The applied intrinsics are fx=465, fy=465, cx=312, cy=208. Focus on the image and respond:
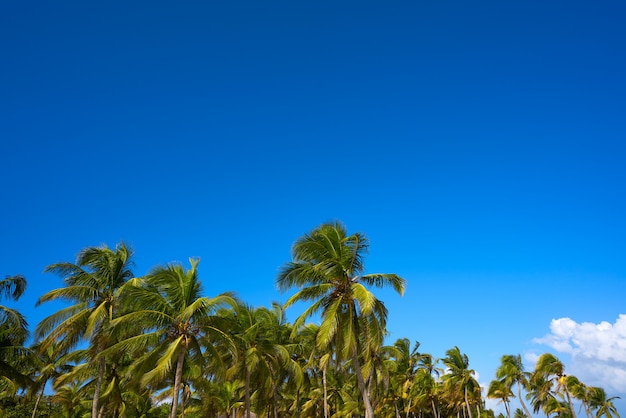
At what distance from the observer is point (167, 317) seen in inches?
810

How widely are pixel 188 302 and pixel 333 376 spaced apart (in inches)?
1260

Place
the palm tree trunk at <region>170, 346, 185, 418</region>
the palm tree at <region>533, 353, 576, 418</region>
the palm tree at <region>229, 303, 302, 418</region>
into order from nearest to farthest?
1. the palm tree trunk at <region>170, 346, 185, 418</region>
2. the palm tree at <region>229, 303, 302, 418</region>
3. the palm tree at <region>533, 353, 576, 418</region>

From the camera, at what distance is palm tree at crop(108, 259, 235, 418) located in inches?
787

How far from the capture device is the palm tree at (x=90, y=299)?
78.4 ft

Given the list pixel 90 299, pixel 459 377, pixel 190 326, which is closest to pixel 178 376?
pixel 190 326

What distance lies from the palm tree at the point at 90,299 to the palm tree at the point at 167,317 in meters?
3.33

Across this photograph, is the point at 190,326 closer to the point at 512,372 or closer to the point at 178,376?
the point at 178,376

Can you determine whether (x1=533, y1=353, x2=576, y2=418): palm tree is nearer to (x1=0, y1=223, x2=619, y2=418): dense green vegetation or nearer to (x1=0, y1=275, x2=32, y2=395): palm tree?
(x1=0, y1=223, x2=619, y2=418): dense green vegetation

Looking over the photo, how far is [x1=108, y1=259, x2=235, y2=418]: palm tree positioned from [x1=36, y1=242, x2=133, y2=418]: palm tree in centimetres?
333

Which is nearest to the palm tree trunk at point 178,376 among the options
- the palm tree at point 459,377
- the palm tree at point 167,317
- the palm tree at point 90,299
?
the palm tree at point 167,317

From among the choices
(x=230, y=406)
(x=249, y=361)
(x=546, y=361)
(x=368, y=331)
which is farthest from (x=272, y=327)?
(x=546, y=361)

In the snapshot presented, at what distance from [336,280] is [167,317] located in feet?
27.0

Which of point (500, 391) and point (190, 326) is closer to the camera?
point (190, 326)

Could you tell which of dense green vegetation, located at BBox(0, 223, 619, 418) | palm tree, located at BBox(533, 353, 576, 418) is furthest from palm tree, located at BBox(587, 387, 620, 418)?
dense green vegetation, located at BBox(0, 223, 619, 418)
